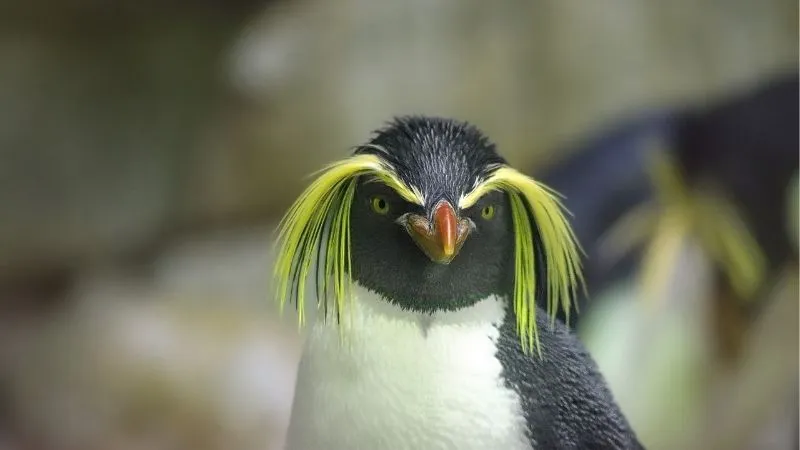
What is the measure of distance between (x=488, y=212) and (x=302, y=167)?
0.35 metres

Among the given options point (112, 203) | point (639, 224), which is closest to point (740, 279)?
point (639, 224)

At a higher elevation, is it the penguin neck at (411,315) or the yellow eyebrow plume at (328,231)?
the yellow eyebrow plume at (328,231)

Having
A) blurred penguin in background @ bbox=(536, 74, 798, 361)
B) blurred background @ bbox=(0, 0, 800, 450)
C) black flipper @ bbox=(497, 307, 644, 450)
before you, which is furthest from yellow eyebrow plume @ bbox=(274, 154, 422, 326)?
blurred penguin in background @ bbox=(536, 74, 798, 361)

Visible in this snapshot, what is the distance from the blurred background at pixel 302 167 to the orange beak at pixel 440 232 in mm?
362

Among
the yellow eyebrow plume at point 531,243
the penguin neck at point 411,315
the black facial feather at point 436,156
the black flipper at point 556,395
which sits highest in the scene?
the black facial feather at point 436,156

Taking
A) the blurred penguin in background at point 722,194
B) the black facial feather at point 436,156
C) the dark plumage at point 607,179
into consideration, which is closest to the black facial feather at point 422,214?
the black facial feather at point 436,156

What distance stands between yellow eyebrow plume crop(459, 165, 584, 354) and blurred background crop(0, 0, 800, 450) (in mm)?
294

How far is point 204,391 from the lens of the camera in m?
0.80

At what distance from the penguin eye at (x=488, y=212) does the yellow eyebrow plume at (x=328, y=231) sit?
6 centimetres

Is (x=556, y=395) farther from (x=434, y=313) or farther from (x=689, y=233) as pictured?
(x=689, y=233)

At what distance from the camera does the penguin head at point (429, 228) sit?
1.30 feet

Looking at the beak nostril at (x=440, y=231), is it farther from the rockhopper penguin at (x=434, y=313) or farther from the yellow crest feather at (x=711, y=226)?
the yellow crest feather at (x=711, y=226)

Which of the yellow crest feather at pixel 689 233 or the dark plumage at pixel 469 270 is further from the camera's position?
the yellow crest feather at pixel 689 233

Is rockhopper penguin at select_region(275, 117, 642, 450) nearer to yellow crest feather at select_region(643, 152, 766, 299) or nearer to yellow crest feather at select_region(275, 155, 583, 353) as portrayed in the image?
yellow crest feather at select_region(275, 155, 583, 353)
